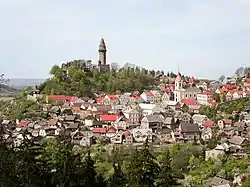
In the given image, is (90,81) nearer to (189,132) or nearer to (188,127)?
(188,127)

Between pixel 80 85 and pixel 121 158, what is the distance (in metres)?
22.4

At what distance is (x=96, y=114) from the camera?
3741 centimetres

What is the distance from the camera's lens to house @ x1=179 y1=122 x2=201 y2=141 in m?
30.7

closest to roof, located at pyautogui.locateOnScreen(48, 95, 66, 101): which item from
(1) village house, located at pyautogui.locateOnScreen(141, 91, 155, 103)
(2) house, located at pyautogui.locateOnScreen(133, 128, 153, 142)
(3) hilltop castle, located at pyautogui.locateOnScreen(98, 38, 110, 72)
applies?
(1) village house, located at pyautogui.locateOnScreen(141, 91, 155, 103)

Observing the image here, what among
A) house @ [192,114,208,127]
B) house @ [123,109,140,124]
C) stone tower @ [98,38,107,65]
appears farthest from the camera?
stone tower @ [98,38,107,65]

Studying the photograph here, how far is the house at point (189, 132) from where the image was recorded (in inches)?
1209

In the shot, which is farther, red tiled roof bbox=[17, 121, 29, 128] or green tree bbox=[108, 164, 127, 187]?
red tiled roof bbox=[17, 121, 29, 128]

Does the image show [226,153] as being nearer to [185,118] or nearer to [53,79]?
[185,118]

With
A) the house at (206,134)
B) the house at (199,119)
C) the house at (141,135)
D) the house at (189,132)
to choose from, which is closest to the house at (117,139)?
the house at (141,135)

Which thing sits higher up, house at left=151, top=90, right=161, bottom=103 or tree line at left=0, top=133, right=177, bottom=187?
house at left=151, top=90, right=161, bottom=103

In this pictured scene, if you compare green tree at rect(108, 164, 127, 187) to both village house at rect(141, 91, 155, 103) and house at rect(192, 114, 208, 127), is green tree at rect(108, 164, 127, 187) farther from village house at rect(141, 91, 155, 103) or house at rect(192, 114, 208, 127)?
village house at rect(141, 91, 155, 103)

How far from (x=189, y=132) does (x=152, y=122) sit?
364cm

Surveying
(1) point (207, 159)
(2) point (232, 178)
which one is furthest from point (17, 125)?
(2) point (232, 178)

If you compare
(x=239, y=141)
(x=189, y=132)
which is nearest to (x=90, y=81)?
(x=189, y=132)
